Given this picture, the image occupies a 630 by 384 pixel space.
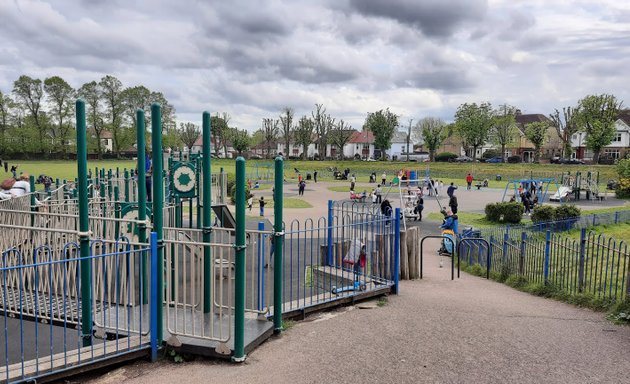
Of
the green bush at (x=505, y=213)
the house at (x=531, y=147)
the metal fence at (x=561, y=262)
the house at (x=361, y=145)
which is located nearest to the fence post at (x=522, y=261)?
the metal fence at (x=561, y=262)

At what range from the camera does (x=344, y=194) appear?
36094 millimetres

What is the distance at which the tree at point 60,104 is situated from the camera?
7462 centimetres

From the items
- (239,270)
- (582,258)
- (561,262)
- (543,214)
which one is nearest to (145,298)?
(239,270)

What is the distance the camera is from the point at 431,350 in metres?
5.95

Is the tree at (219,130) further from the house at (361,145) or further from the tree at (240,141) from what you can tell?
the house at (361,145)

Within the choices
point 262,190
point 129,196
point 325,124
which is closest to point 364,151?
point 325,124

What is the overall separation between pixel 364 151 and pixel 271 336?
112 m

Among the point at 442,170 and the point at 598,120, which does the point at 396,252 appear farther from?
the point at 598,120

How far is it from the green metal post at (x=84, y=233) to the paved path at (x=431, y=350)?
31.7 inches

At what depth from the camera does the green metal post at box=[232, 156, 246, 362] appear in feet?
18.1

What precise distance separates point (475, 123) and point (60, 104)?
226 ft

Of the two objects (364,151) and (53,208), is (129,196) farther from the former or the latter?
(364,151)

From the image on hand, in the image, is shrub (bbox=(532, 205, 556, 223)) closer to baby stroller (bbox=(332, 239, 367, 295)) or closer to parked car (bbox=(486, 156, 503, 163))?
baby stroller (bbox=(332, 239, 367, 295))

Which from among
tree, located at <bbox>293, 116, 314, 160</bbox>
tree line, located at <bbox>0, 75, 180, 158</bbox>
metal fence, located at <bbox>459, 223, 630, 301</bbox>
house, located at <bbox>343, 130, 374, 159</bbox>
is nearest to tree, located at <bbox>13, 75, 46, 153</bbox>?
tree line, located at <bbox>0, 75, 180, 158</bbox>
